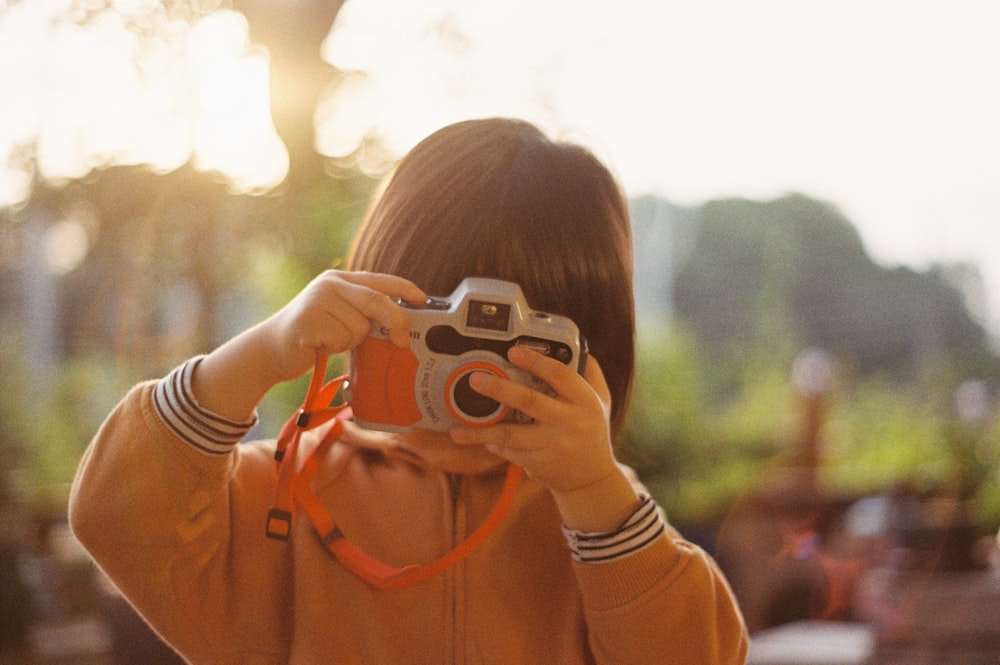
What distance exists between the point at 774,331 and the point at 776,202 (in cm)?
51

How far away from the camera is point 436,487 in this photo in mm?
690

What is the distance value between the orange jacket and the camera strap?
0.09 ft

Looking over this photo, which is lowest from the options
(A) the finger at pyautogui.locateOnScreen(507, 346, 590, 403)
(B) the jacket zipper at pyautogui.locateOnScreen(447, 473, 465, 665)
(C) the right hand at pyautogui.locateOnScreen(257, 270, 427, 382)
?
(B) the jacket zipper at pyautogui.locateOnScreen(447, 473, 465, 665)

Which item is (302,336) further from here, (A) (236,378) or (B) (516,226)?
(B) (516,226)

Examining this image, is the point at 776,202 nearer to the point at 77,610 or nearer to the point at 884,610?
the point at 884,610

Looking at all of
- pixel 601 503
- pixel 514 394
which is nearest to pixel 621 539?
pixel 601 503

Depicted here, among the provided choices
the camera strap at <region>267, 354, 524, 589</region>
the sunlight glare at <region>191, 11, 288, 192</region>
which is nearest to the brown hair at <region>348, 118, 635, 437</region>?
the camera strap at <region>267, 354, 524, 589</region>

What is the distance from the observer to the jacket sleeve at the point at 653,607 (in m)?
0.59

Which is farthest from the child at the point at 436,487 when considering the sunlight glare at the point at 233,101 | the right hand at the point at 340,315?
the sunlight glare at the point at 233,101

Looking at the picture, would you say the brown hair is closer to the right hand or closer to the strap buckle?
the right hand

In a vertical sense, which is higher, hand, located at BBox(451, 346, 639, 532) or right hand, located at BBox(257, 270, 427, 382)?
right hand, located at BBox(257, 270, 427, 382)

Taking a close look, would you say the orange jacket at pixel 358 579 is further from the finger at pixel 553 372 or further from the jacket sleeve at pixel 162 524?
the finger at pixel 553 372

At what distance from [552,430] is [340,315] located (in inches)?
6.3

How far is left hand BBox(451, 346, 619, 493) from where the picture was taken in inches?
22.2
